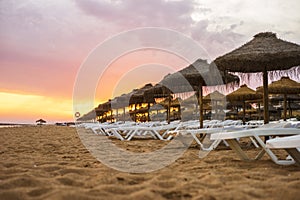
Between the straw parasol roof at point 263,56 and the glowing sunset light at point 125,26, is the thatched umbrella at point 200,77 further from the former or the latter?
the straw parasol roof at point 263,56

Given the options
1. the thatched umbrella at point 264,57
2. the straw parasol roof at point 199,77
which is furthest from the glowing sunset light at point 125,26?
the thatched umbrella at point 264,57

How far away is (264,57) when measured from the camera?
6059mm

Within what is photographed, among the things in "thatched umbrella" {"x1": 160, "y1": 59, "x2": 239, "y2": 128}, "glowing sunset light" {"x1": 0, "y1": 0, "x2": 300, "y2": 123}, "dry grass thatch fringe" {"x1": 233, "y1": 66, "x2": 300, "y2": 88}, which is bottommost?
"dry grass thatch fringe" {"x1": 233, "y1": 66, "x2": 300, "y2": 88}

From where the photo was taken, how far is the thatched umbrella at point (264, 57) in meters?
6.03

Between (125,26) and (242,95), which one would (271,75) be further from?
(125,26)

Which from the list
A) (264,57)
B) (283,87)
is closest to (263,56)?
(264,57)

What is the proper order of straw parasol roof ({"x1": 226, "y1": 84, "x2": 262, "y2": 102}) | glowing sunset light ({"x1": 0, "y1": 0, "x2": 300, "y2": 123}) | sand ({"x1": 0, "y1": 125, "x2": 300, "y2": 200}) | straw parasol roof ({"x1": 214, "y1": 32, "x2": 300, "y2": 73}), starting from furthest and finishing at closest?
straw parasol roof ({"x1": 226, "y1": 84, "x2": 262, "y2": 102})
glowing sunset light ({"x1": 0, "y1": 0, "x2": 300, "y2": 123})
straw parasol roof ({"x1": 214, "y1": 32, "x2": 300, "y2": 73})
sand ({"x1": 0, "y1": 125, "x2": 300, "y2": 200})

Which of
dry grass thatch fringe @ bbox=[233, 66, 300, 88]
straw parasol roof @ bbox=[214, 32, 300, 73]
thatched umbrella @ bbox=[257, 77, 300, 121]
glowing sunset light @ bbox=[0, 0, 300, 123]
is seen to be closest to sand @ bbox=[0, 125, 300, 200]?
straw parasol roof @ bbox=[214, 32, 300, 73]

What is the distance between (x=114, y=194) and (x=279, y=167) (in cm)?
196

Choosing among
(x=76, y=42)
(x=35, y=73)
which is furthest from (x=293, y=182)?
(x=35, y=73)

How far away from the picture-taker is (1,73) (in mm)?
17391

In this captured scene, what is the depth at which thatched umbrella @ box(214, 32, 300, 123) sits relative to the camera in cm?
603

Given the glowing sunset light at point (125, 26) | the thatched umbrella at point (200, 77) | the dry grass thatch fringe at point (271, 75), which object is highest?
the glowing sunset light at point (125, 26)

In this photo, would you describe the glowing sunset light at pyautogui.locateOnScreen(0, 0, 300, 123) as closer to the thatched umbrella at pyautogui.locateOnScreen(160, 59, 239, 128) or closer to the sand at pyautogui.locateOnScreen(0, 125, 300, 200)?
the thatched umbrella at pyautogui.locateOnScreen(160, 59, 239, 128)
